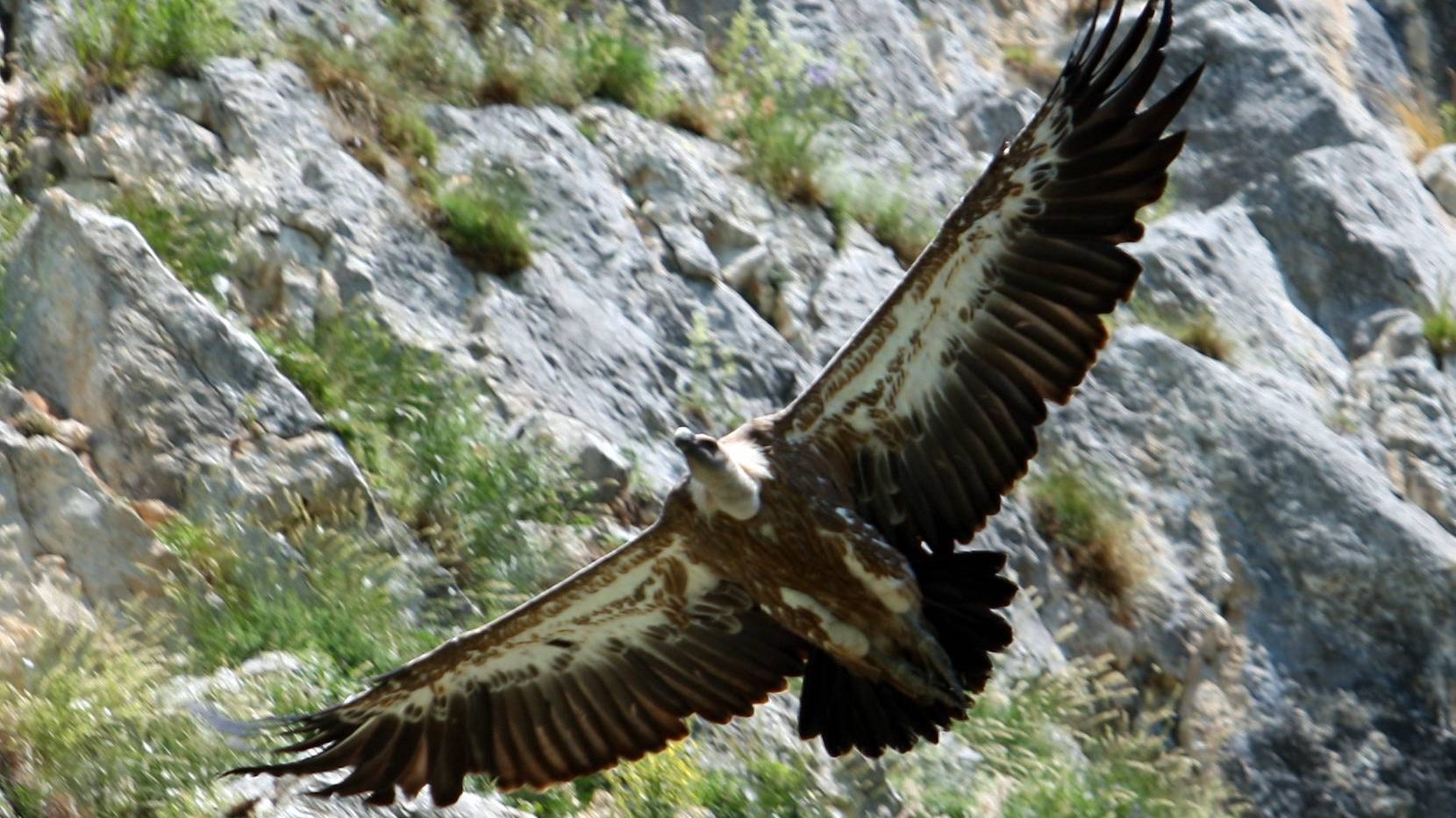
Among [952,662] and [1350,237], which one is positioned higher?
[952,662]

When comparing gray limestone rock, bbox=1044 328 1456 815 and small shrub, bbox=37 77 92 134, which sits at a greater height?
small shrub, bbox=37 77 92 134

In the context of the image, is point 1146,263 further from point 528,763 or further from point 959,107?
point 528,763

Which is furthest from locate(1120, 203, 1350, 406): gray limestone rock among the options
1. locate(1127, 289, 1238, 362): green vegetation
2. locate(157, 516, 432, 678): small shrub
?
locate(157, 516, 432, 678): small shrub

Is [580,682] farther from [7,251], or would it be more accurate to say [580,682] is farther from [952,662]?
[7,251]

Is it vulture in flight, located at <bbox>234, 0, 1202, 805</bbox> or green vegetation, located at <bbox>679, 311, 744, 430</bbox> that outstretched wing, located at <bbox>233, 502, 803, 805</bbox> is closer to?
vulture in flight, located at <bbox>234, 0, 1202, 805</bbox>

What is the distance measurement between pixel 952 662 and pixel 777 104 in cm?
497

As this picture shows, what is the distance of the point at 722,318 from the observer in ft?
29.6

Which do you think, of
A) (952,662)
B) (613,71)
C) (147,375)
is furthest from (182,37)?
(952,662)

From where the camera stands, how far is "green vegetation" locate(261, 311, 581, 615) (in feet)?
25.0

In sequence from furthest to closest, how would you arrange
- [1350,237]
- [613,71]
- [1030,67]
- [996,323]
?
[1030,67] → [1350,237] → [613,71] → [996,323]

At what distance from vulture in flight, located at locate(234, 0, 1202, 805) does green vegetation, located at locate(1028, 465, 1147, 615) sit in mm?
2859

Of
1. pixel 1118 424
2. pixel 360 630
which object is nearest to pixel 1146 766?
pixel 1118 424

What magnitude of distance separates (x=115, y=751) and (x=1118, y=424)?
18.0ft

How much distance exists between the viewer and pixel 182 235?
25.9 feet
